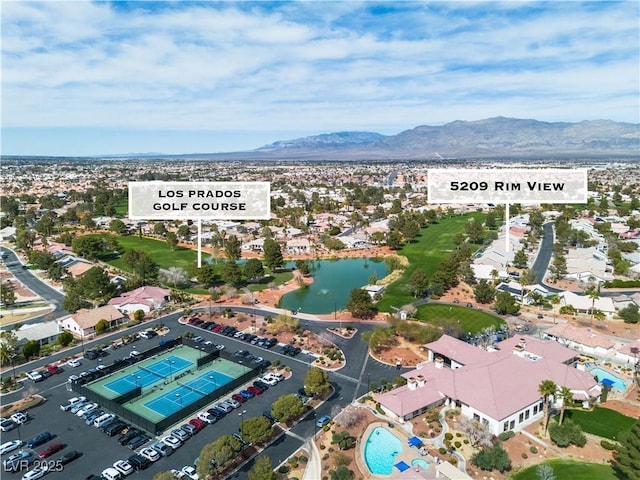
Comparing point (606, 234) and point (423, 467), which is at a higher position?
point (606, 234)

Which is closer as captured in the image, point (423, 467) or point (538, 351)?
point (423, 467)

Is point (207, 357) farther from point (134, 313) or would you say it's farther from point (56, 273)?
point (56, 273)

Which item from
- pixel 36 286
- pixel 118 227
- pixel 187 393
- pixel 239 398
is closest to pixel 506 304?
pixel 239 398

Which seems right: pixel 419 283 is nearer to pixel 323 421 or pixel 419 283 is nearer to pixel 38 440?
pixel 323 421

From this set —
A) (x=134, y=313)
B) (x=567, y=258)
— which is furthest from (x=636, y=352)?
(x=134, y=313)

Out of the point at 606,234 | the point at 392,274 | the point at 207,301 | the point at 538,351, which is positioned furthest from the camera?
the point at 606,234

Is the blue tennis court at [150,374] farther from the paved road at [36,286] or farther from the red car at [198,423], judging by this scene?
the paved road at [36,286]

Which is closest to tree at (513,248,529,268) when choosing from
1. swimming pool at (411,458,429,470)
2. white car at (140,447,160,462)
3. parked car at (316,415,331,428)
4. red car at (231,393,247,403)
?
parked car at (316,415,331,428)
